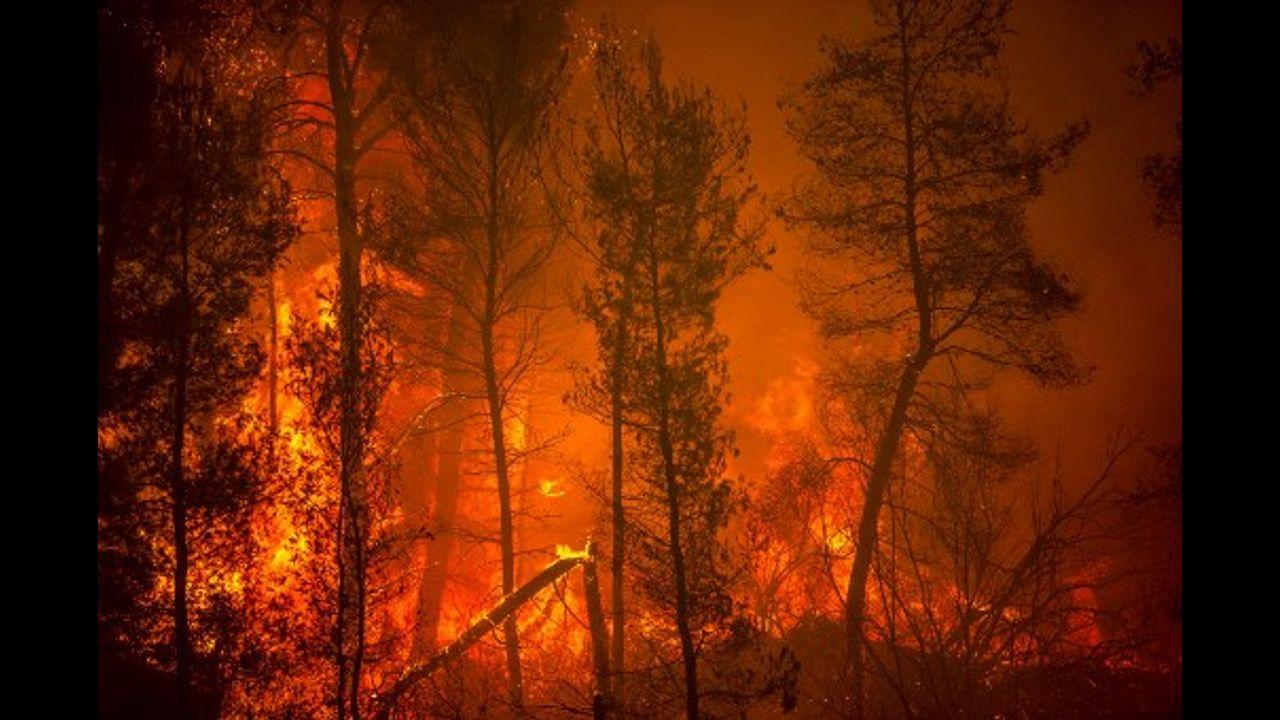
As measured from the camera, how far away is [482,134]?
12.8 m

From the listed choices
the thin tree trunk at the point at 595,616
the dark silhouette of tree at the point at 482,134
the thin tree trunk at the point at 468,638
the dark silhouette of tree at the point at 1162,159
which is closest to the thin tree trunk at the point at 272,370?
the dark silhouette of tree at the point at 482,134

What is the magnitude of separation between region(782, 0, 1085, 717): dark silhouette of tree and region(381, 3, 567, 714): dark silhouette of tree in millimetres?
4577

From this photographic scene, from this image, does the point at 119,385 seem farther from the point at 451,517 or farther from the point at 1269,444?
the point at 1269,444

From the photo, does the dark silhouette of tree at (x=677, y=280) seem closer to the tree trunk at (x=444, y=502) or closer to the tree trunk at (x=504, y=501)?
the tree trunk at (x=504, y=501)

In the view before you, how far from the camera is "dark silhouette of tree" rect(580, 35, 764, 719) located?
31.6ft

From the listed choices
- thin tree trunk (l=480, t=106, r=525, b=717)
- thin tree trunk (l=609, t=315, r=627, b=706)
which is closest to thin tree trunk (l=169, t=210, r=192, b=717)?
thin tree trunk (l=480, t=106, r=525, b=717)

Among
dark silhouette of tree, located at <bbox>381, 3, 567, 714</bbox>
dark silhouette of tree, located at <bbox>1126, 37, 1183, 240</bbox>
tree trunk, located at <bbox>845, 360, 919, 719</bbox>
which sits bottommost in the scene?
tree trunk, located at <bbox>845, 360, 919, 719</bbox>

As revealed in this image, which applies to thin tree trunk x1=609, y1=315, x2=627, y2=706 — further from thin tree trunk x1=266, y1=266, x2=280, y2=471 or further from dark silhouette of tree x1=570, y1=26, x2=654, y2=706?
thin tree trunk x1=266, y1=266, x2=280, y2=471

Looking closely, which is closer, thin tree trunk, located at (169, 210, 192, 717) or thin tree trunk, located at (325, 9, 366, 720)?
thin tree trunk, located at (169, 210, 192, 717)

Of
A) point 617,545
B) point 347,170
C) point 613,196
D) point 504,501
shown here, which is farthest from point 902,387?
point 347,170

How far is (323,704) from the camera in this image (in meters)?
10.6

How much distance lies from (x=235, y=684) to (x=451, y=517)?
330 inches

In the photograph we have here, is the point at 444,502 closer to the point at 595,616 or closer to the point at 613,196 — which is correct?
the point at 595,616

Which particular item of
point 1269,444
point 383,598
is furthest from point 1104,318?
point 383,598
